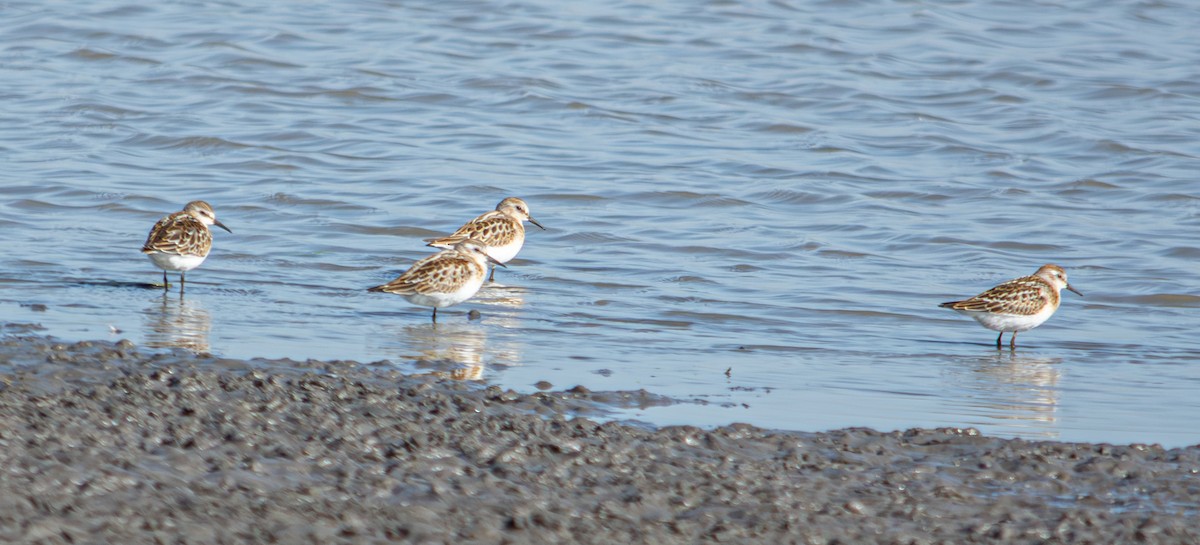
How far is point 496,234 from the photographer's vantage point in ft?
51.6

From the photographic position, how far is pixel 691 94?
25203mm

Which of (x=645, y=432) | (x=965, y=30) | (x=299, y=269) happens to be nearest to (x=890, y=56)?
(x=965, y=30)

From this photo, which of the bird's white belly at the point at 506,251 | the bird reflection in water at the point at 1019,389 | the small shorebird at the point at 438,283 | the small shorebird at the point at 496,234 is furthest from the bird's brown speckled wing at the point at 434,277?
the bird reflection in water at the point at 1019,389

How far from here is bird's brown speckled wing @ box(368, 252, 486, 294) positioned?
12.4 m

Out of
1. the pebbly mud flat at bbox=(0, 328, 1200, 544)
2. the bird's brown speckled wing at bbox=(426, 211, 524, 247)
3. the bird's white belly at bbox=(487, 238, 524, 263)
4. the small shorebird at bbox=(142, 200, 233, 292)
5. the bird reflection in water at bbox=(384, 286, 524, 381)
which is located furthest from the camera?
the bird's brown speckled wing at bbox=(426, 211, 524, 247)

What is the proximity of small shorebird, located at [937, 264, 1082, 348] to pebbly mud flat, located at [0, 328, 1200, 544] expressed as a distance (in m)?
3.93

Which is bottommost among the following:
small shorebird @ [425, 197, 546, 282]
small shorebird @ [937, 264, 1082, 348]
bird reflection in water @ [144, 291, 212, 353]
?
bird reflection in water @ [144, 291, 212, 353]

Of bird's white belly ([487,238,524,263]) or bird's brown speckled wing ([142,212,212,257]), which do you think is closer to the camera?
bird's brown speckled wing ([142,212,212,257])

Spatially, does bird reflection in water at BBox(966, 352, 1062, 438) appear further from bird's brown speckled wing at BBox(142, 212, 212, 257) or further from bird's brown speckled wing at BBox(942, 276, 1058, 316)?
bird's brown speckled wing at BBox(142, 212, 212, 257)

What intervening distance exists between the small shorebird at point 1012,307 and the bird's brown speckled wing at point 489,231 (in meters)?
4.84

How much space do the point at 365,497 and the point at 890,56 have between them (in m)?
22.7

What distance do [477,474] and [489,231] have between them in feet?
28.0

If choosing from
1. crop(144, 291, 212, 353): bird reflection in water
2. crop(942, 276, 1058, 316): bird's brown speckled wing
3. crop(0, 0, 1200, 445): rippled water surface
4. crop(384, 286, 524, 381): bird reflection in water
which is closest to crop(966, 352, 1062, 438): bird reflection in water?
crop(0, 0, 1200, 445): rippled water surface

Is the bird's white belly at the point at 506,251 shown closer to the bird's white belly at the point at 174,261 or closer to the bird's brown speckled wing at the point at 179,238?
the bird's brown speckled wing at the point at 179,238
